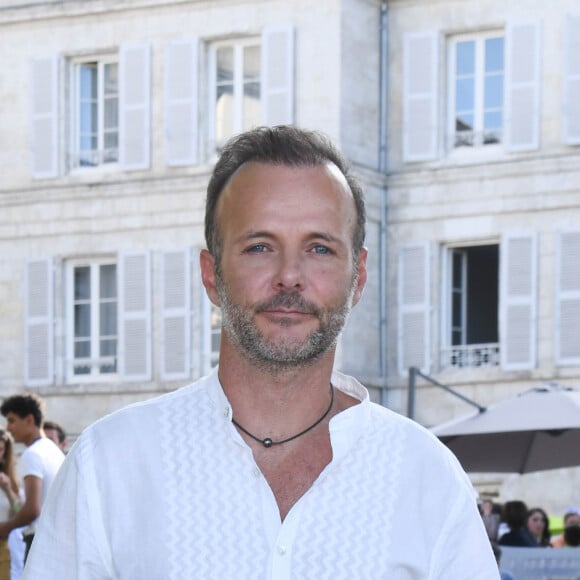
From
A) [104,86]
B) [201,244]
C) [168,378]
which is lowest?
[168,378]

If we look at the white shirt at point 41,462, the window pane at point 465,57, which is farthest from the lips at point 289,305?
the window pane at point 465,57

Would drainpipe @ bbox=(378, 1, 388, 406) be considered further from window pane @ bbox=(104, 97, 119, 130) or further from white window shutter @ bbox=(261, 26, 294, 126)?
window pane @ bbox=(104, 97, 119, 130)

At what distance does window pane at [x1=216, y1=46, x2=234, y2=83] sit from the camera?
2603cm

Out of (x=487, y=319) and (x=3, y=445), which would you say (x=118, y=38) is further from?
(x=3, y=445)

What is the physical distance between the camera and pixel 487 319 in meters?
25.3

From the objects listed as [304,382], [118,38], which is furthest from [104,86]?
[304,382]

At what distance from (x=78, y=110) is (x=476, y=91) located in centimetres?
543

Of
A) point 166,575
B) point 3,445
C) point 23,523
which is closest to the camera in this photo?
point 166,575

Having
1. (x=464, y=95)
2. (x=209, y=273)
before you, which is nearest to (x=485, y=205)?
(x=464, y=95)

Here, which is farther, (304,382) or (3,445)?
(3,445)

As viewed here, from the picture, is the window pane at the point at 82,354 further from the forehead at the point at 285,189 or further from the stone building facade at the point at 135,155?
the forehead at the point at 285,189

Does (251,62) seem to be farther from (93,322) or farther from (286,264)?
(286,264)

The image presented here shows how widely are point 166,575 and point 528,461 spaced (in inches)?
448

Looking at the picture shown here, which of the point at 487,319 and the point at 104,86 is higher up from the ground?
the point at 104,86
